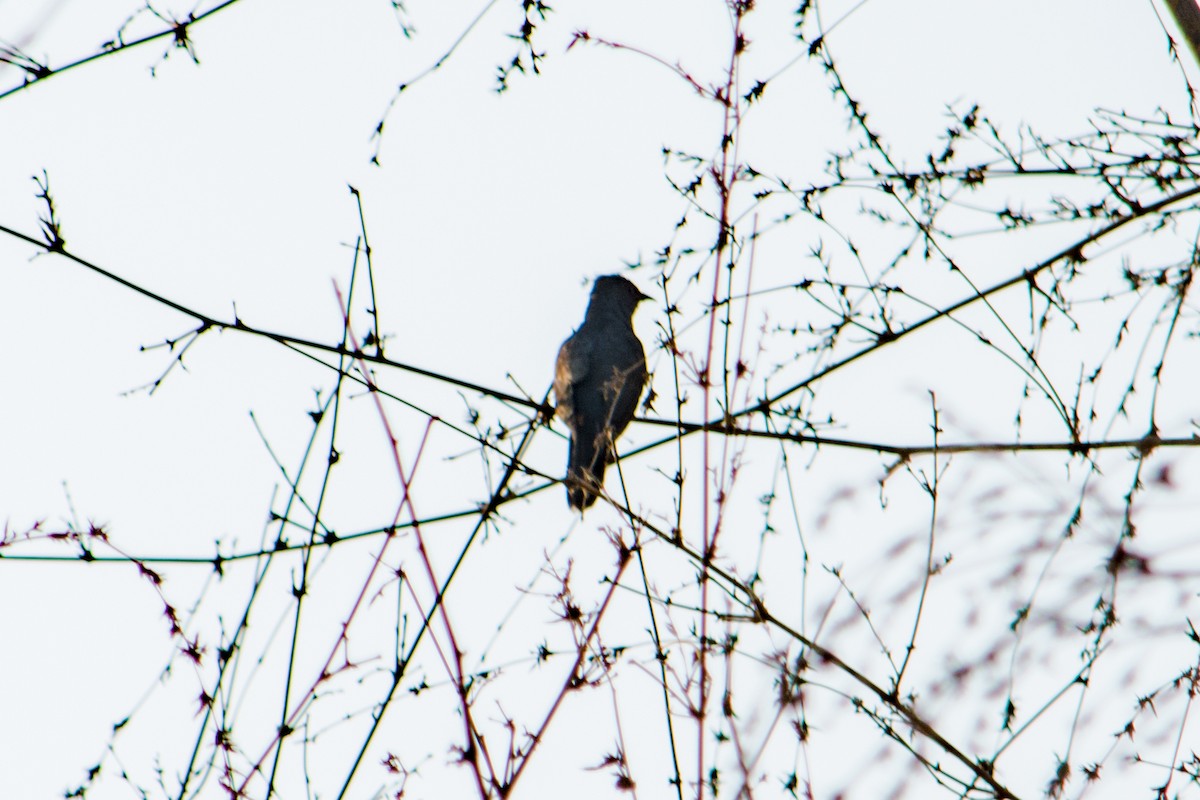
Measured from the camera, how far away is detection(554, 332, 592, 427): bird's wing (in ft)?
21.6

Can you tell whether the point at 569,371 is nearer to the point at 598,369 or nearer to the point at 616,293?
the point at 598,369

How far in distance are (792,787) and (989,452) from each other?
4.04 ft

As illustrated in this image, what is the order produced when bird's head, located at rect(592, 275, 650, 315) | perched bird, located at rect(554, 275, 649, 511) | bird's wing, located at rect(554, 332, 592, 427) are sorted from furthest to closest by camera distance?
bird's head, located at rect(592, 275, 650, 315), bird's wing, located at rect(554, 332, 592, 427), perched bird, located at rect(554, 275, 649, 511)

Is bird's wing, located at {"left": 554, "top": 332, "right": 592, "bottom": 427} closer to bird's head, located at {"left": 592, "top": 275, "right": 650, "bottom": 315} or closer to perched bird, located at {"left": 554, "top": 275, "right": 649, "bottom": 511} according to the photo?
perched bird, located at {"left": 554, "top": 275, "right": 649, "bottom": 511}

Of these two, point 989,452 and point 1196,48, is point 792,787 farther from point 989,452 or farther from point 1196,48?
point 1196,48

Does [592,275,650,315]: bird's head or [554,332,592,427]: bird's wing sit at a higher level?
[592,275,650,315]: bird's head

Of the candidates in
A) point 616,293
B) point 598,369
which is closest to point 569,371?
point 598,369

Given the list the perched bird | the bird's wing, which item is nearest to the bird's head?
the perched bird

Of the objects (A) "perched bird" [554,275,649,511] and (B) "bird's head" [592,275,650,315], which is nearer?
(A) "perched bird" [554,275,649,511]

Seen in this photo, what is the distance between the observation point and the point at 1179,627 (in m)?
3.29

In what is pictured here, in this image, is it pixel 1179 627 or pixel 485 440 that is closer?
pixel 1179 627

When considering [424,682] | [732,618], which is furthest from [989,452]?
[424,682]

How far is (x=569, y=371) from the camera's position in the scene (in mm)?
6754

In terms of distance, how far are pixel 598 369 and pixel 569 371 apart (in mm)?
144
